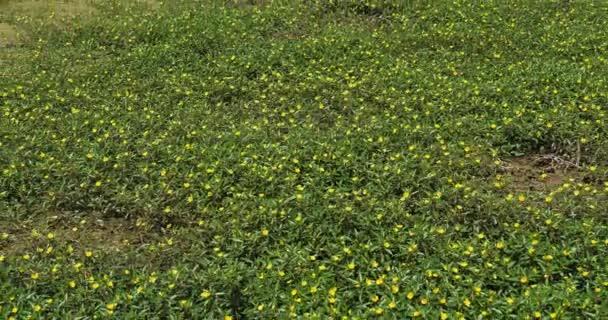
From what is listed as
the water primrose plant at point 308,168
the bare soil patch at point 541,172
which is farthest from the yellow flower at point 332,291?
the bare soil patch at point 541,172

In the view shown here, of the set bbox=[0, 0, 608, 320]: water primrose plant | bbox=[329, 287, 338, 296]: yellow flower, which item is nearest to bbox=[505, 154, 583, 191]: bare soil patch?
bbox=[0, 0, 608, 320]: water primrose plant

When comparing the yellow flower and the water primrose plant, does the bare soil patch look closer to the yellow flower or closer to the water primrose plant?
the water primrose plant

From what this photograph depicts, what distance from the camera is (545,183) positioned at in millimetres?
4254

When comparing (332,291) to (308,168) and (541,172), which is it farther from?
(541,172)

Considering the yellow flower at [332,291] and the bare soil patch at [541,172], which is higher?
the bare soil patch at [541,172]

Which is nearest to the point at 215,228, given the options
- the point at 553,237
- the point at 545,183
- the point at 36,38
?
the point at 553,237

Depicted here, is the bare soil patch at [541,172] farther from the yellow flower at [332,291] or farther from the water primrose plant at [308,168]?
the yellow flower at [332,291]

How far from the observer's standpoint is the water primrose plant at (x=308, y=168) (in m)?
3.27

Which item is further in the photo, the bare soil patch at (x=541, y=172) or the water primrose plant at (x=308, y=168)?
the bare soil patch at (x=541, y=172)

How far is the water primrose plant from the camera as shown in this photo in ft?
10.7

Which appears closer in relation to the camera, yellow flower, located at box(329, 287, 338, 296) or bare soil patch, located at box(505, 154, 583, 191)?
yellow flower, located at box(329, 287, 338, 296)

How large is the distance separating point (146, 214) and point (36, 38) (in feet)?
12.3

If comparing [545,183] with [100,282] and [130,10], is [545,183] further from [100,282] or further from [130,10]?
[130,10]

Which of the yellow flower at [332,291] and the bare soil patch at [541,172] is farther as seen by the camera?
the bare soil patch at [541,172]
